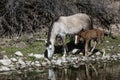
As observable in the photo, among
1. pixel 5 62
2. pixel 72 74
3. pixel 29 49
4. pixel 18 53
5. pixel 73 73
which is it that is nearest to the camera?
pixel 72 74

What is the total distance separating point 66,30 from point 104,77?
530 cm

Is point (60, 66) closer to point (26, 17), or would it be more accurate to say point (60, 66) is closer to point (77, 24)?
point (77, 24)

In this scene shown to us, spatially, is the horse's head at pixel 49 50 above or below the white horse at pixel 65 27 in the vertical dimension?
below

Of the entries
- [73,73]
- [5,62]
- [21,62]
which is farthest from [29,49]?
[73,73]

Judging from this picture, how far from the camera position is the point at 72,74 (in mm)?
14750

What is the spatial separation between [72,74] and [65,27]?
4398mm

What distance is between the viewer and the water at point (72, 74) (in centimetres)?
1409

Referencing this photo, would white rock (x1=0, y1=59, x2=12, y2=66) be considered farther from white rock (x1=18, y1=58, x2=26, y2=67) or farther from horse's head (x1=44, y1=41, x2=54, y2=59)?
horse's head (x1=44, y1=41, x2=54, y2=59)

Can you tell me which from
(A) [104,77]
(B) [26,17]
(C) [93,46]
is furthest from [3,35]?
(A) [104,77]

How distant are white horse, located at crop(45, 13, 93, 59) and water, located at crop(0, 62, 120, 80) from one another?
217cm

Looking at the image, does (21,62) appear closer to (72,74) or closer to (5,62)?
(5,62)

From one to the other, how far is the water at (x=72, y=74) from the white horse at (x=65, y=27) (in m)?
2.17

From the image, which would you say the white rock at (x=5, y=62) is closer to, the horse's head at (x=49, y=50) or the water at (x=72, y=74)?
the water at (x=72, y=74)

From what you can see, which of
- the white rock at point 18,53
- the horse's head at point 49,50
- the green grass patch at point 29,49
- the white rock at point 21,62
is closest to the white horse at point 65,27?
the horse's head at point 49,50
